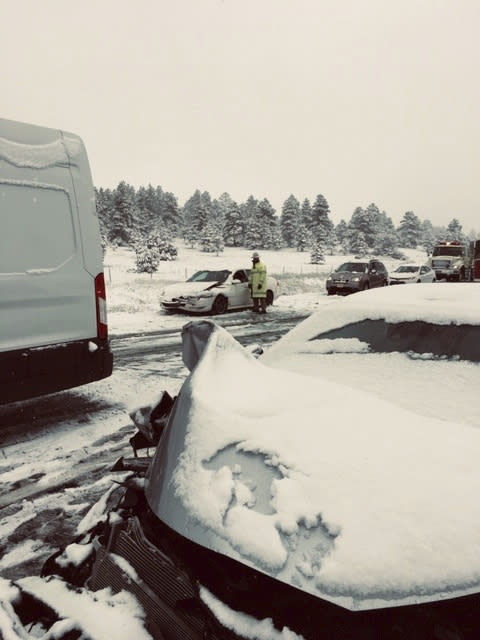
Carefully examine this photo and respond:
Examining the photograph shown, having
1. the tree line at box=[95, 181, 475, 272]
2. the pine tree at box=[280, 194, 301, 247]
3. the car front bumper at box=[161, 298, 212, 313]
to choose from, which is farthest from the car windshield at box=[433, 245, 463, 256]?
the pine tree at box=[280, 194, 301, 247]

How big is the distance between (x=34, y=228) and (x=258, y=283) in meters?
11.2

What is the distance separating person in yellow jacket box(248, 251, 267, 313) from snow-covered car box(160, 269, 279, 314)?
0.62 meters

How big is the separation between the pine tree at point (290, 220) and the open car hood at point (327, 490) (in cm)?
9417

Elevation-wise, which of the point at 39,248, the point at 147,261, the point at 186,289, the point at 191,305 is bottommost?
the point at 191,305

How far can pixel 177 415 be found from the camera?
2205mm

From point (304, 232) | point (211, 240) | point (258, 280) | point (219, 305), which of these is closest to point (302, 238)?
point (304, 232)

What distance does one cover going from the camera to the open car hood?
1404 millimetres

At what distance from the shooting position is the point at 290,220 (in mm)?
95625

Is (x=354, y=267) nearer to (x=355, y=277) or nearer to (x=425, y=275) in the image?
(x=355, y=277)

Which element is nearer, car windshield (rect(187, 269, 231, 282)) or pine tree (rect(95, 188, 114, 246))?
car windshield (rect(187, 269, 231, 282))

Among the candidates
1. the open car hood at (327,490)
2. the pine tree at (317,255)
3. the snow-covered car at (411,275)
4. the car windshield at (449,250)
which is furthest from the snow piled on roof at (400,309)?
the pine tree at (317,255)

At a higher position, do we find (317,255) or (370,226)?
(370,226)

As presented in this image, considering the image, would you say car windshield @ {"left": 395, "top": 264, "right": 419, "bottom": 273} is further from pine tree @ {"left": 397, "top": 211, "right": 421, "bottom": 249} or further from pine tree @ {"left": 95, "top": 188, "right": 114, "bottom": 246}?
pine tree @ {"left": 397, "top": 211, "right": 421, "bottom": 249}

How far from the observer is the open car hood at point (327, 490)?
140 centimetres
